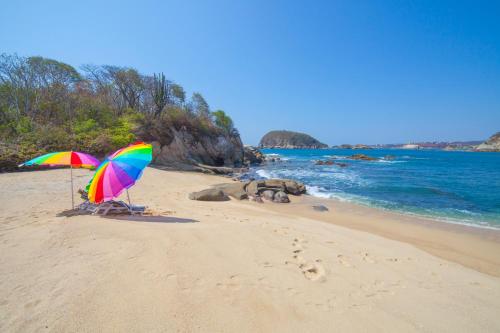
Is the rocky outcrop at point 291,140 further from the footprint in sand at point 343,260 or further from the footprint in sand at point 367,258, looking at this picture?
the footprint in sand at point 343,260

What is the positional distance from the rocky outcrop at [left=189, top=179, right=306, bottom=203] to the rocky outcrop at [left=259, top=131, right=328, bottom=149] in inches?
6608

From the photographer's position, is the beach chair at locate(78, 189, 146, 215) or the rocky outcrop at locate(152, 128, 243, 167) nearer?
the beach chair at locate(78, 189, 146, 215)

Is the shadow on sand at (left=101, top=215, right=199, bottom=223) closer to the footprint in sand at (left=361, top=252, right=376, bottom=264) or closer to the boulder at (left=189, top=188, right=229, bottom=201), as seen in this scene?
the boulder at (left=189, top=188, right=229, bottom=201)

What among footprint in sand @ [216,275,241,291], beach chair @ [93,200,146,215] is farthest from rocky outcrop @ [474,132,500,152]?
beach chair @ [93,200,146,215]

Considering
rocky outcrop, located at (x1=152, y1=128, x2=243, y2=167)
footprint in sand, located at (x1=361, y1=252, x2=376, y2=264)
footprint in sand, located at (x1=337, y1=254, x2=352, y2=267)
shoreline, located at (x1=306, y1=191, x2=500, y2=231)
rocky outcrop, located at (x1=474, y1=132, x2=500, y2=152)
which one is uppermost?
rocky outcrop, located at (x1=474, y1=132, x2=500, y2=152)

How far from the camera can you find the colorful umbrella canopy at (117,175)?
5488 mm

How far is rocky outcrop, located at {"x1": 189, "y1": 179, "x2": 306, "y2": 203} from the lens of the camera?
10.7 metres

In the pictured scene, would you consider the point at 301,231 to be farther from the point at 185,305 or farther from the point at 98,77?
the point at 98,77

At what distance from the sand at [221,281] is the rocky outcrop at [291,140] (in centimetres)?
17725

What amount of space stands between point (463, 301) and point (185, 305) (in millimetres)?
4165

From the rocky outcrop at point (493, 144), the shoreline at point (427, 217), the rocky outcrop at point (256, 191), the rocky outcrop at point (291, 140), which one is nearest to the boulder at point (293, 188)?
the rocky outcrop at point (256, 191)

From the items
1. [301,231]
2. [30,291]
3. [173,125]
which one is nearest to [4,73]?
[173,125]

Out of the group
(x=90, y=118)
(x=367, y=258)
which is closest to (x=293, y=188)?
(x=367, y=258)

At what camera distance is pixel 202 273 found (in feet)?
10.9
